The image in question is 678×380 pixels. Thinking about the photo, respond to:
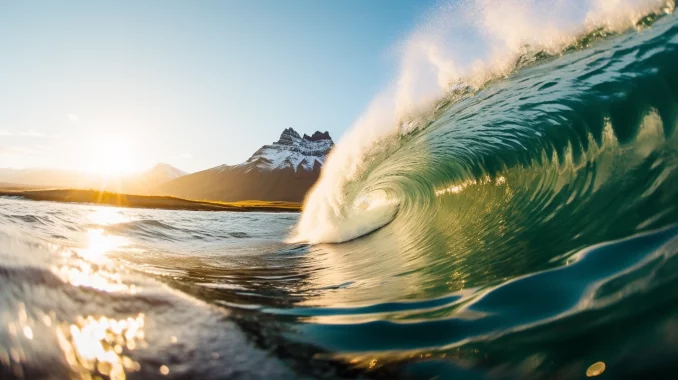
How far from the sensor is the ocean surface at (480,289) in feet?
4.64

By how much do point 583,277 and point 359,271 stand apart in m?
3.04

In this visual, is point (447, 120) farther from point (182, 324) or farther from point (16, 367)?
point (16, 367)

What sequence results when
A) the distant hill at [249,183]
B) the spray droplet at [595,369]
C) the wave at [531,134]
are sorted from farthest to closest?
1. the distant hill at [249,183]
2. the wave at [531,134]
3. the spray droplet at [595,369]

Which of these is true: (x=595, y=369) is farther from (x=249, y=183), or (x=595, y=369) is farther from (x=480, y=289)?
(x=249, y=183)

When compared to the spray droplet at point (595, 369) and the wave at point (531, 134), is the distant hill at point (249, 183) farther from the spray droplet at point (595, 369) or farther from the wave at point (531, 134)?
the spray droplet at point (595, 369)

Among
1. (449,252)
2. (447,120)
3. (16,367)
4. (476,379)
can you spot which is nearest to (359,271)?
(449,252)

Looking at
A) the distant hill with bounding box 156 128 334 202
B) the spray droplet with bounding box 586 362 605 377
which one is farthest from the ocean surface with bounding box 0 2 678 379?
the distant hill with bounding box 156 128 334 202

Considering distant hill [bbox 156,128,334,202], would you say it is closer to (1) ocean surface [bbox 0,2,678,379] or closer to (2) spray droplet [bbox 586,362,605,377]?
(1) ocean surface [bbox 0,2,678,379]

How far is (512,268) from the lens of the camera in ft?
9.43

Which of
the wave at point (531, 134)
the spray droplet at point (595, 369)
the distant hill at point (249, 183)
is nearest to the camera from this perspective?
the spray droplet at point (595, 369)

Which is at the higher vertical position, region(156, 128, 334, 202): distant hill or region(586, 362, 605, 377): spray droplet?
region(156, 128, 334, 202): distant hill

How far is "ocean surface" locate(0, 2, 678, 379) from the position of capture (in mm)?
1415

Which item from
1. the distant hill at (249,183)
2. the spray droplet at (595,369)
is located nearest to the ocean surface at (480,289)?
the spray droplet at (595,369)

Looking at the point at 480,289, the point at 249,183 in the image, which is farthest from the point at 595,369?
the point at 249,183
